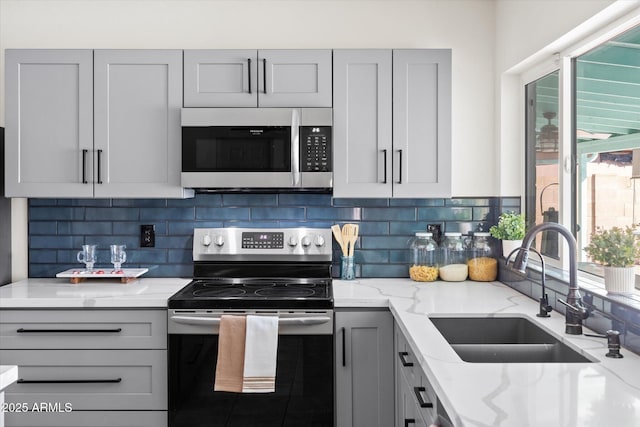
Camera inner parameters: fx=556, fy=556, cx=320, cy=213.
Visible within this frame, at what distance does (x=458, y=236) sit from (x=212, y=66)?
1563 mm

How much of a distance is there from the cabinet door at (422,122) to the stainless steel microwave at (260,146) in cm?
36

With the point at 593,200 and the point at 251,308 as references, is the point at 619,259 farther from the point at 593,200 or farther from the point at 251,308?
the point at 251,308

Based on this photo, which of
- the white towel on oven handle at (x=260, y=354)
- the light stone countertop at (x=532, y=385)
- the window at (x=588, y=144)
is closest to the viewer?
Result: the light stone countertop at (x=532, y=385)

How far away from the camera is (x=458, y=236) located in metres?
3.00

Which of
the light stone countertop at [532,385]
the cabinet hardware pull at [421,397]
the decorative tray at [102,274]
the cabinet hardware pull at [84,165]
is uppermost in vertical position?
the cabinet hardware pull at [84,165]

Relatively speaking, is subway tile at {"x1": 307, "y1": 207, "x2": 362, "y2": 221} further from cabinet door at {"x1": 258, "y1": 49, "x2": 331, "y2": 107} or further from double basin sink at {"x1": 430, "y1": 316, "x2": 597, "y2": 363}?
double basin sink at {"x1": 430, "y1": 316, "x2": 597, "y2": 363}

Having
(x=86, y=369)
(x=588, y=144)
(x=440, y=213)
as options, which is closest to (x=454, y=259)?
(x=440, y=213)

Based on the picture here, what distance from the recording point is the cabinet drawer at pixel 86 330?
2545 mm

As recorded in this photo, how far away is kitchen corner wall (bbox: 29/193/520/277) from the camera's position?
3.12m

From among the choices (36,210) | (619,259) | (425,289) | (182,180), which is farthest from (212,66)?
(619,259)

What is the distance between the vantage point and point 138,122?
2793mm

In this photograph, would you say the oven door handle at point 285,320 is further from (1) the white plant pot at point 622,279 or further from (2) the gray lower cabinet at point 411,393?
(1) the white plant pot at point 622,279

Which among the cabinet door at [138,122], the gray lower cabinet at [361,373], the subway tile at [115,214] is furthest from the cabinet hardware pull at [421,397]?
the subway tile at [115,214]

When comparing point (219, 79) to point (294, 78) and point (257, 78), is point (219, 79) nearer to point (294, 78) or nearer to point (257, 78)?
point (257, 78)
